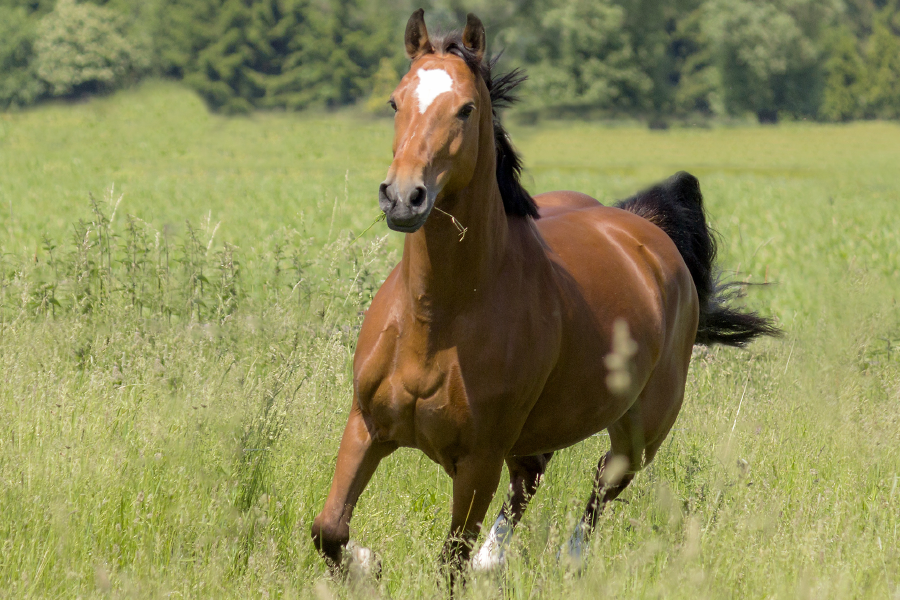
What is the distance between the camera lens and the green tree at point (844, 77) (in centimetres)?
5541

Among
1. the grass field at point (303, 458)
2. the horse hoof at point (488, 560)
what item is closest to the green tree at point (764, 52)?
the grass field at point (303, 458)

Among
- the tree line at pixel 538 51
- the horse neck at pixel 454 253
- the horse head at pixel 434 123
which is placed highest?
the horse head at pixel 434 123

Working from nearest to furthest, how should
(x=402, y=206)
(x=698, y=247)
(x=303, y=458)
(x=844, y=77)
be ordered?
(x=402, y=206) < (x=303, y=458) < (x=698, y=247) < (x=844, y=77)

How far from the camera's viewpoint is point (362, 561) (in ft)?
11.5

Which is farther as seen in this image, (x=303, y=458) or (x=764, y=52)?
(x=764, y=52)

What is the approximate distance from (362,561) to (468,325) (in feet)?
3.38

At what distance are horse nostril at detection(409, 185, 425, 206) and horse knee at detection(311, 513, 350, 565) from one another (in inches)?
51.4

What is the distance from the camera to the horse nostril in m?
2.76

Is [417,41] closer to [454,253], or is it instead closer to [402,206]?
[454,253]

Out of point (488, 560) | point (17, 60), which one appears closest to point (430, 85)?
point (488, 560)

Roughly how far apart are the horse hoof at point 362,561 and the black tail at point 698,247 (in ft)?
10.6

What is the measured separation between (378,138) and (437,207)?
128 ft

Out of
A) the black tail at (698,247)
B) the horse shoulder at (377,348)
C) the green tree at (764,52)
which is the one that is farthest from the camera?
the green tree at (764,52)

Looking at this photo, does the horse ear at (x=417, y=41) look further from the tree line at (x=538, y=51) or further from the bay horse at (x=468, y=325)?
the tree line at (x=538, y=51)
